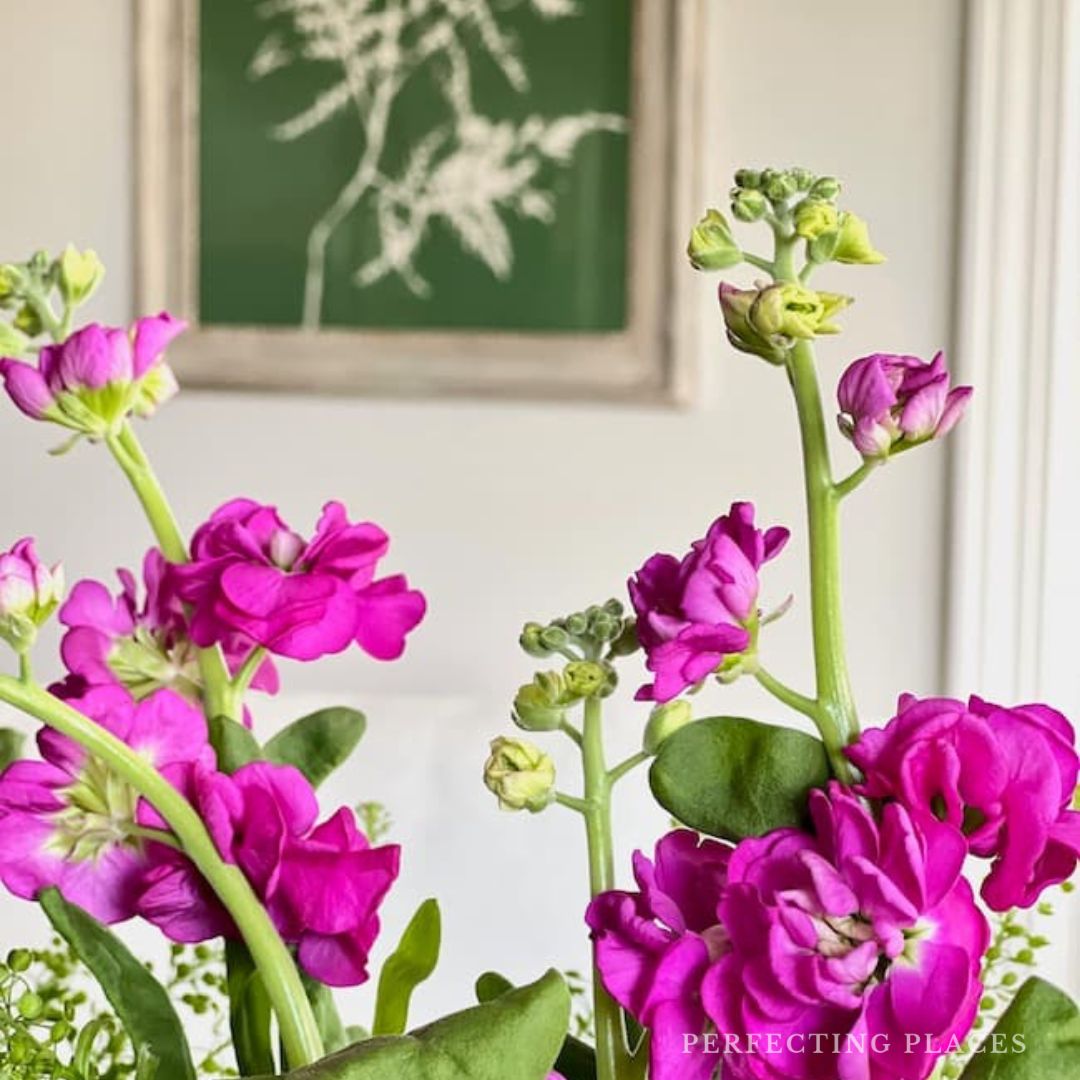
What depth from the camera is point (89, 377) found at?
482 mm

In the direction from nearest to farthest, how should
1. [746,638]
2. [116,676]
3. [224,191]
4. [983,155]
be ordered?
[746,638] < [116,676] < [983,155] < [224,191]

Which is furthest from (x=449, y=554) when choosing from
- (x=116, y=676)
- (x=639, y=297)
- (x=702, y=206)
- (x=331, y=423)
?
(x=116, y=676)

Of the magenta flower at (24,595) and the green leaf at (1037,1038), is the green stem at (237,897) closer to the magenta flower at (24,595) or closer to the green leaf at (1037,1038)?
the magenta flower at (24,595)

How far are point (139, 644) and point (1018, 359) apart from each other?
1.27 meters

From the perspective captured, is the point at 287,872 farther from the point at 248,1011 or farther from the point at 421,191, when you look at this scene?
the point at 421,191

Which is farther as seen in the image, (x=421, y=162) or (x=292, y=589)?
(x=421, y=162)

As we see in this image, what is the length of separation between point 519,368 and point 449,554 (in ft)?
0.70

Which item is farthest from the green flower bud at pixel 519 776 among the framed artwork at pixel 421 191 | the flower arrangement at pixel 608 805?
the framed artwork at pixel 421 191

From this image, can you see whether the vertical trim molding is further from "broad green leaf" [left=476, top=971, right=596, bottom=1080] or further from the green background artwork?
"broad green leaf" [left=476, top=971, right=596, bottom=1080]

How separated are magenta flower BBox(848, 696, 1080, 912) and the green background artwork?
4.31 ft

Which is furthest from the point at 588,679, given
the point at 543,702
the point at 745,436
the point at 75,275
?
the point at 745,436

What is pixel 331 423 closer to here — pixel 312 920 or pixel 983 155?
pixel 983 155

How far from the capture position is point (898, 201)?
1619mm

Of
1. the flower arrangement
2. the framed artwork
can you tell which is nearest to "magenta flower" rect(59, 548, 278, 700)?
the flower arrangement
